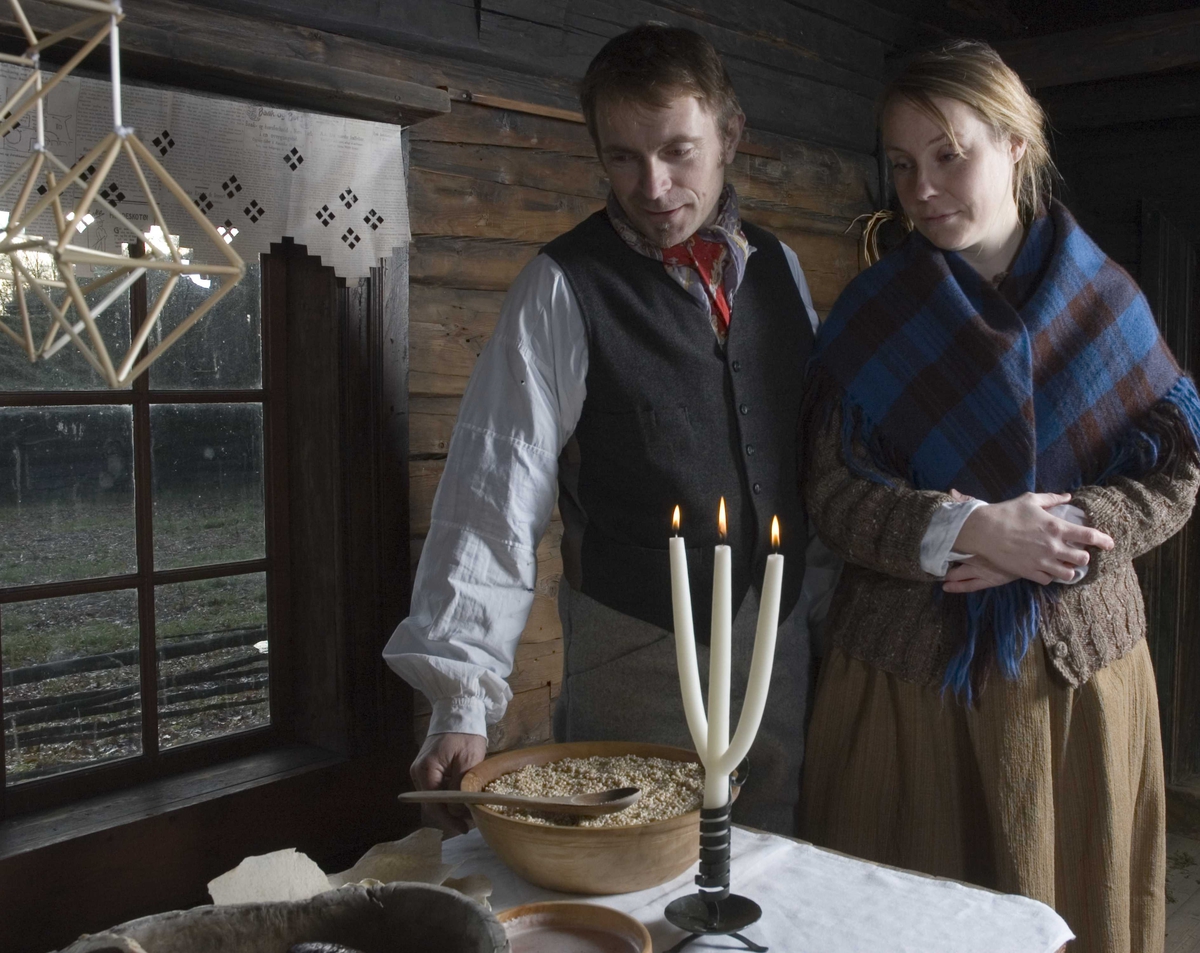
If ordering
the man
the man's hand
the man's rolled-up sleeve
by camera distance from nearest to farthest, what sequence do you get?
the man's hand → the man's rolled-up sleeve → the man

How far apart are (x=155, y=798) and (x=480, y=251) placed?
1.28 m

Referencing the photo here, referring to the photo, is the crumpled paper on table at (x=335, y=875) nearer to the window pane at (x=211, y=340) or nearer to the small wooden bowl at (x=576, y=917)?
the small wooden bowl at (x=576, y=917)

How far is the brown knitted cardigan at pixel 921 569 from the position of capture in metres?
1.52

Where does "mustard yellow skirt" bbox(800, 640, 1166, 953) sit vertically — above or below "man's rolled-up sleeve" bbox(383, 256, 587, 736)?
below

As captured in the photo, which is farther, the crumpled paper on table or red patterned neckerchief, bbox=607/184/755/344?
red patterned neckerchief, bbox=607/184/755/344

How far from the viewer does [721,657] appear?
0.90 metres

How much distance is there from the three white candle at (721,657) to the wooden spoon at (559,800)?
0.14 meters

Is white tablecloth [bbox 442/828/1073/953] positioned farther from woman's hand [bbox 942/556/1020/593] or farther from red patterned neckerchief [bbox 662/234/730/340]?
red patterned neckerchief [bbox 662/234/730/340]

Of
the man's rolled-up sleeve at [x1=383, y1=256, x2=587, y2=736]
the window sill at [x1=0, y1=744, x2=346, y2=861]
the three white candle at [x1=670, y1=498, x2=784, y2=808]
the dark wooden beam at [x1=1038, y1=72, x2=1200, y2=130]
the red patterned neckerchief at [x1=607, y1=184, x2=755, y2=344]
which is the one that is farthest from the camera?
the dark wooden beam at [x1=1038, y1=72, x2=1200, y2=130]

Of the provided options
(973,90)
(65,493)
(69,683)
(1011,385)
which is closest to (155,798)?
(69,683)

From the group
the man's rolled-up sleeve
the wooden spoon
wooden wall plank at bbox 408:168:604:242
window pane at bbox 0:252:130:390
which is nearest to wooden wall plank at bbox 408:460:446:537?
wooden wall plank at bbox 408:168:604:242

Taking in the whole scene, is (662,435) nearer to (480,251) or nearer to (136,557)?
(480,251)

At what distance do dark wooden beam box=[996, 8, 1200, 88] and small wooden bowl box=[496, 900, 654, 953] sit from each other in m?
3.14

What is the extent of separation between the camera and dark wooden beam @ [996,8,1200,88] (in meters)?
3.15
